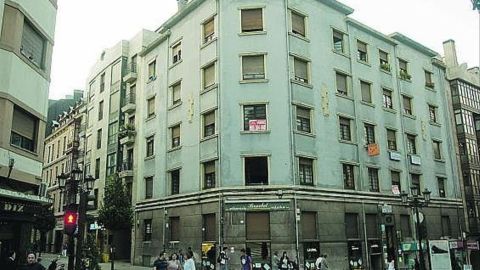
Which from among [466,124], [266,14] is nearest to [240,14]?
[266,14]

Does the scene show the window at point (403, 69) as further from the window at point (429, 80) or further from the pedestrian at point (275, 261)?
the pedestrian at point (275, 261)

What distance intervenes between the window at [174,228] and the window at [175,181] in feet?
5.69

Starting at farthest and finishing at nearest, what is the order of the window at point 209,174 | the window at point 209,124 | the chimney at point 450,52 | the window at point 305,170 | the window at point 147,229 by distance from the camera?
the chimney at point 450,52, the window at point 147,229, the window at point 209,124, the window at point 209,174, the window at point 305,170

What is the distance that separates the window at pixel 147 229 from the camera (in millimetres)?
30358

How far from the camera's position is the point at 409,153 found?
32.7m

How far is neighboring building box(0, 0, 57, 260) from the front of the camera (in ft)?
44.8

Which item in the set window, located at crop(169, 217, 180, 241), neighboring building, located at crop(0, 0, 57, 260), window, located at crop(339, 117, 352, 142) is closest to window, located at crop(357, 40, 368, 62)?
window, located at crop(339, 117, 352, 142)

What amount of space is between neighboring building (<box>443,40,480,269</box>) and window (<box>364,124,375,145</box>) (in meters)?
12.4

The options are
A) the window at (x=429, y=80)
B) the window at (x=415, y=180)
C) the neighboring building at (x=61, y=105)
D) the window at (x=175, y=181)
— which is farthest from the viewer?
the neighboring building at (x=61, y=105)

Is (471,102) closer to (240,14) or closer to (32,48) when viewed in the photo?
(240,14)

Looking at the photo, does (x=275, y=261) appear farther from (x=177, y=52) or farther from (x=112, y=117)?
(x=112, y=117)

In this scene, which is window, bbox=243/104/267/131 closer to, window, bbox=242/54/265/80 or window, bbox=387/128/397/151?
window, bbox=242/54/265/80

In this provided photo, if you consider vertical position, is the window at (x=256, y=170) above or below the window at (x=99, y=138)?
below

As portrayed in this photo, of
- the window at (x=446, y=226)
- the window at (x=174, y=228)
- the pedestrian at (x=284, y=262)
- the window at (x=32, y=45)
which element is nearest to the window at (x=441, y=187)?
the window at (x=446, y=226)
